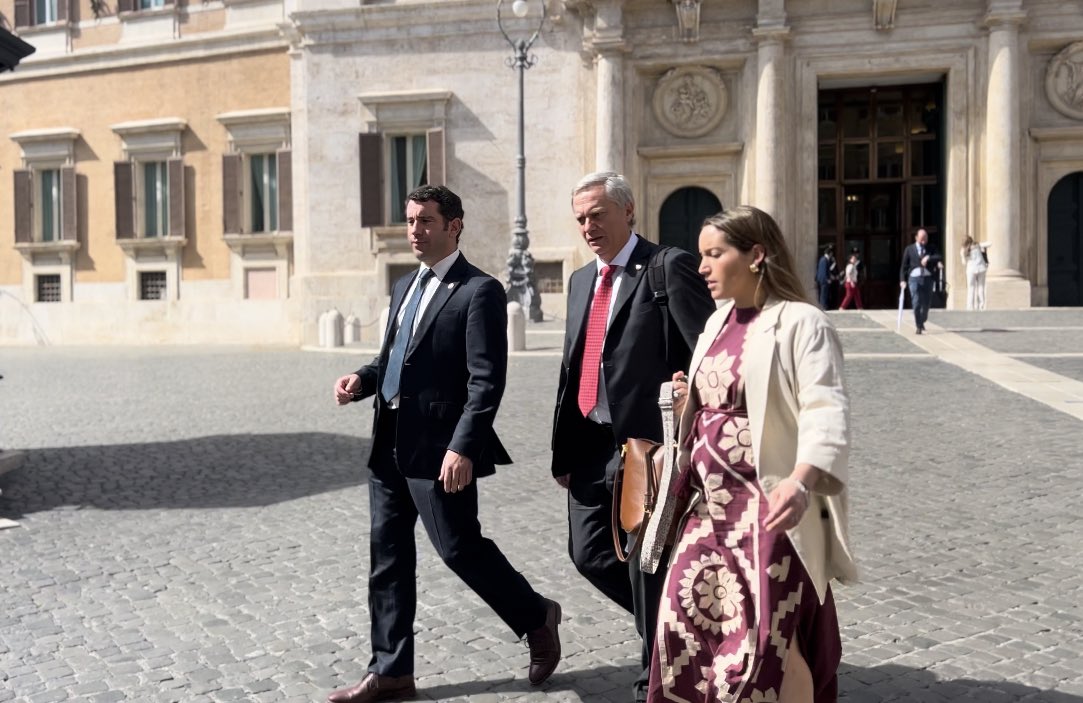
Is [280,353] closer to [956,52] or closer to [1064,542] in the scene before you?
[956,52]

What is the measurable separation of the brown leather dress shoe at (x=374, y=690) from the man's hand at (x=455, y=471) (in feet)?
2.32

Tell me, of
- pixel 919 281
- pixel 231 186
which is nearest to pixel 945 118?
pixel 919 281

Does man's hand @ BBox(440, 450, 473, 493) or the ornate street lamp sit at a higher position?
the ornate street lamp

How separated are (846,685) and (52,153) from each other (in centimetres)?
3019

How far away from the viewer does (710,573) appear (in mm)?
2803

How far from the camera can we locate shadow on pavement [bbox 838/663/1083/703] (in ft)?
12.0

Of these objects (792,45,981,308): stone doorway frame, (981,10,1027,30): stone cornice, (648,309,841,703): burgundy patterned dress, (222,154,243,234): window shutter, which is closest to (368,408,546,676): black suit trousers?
(648,309,841,703): burgundy patterned dress

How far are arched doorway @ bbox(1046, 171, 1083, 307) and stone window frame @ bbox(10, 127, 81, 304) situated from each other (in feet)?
79.2

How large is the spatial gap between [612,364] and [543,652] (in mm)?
1079

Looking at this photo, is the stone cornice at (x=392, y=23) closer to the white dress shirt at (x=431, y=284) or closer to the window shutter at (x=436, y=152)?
the window shutter at (x=436, y=152)

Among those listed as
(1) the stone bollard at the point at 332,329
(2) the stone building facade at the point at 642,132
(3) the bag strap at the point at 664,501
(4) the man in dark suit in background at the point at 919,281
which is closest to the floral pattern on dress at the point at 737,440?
(3) the bag strap at the point at 664,501

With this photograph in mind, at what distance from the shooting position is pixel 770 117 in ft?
78.5

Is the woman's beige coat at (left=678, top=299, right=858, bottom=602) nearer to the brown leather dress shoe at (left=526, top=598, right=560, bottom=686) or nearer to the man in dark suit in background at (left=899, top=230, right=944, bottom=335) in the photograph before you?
the brown leather dress shoe at (left=526, top=598, right=560, bottom=686)

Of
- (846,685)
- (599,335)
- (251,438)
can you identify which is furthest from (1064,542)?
(251,438)
